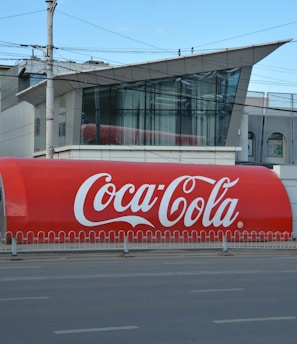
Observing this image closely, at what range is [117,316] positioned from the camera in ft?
32.0

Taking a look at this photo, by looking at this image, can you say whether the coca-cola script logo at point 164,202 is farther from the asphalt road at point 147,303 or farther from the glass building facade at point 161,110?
the glass building facade at point 161,110

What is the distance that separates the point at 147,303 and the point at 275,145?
46.3m

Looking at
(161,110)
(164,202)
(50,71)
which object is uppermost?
(50,71)

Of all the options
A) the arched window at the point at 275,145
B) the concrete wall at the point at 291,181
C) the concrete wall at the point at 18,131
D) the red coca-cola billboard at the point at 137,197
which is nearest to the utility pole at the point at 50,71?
the red coca-cola billboard at the point at 137,197

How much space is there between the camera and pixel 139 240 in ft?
87.7

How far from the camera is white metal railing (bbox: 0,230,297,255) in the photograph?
23.7m

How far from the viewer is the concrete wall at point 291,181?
3077 cm

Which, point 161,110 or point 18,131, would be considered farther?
point 18,131

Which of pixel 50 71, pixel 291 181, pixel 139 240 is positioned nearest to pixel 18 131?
pixel 50 71

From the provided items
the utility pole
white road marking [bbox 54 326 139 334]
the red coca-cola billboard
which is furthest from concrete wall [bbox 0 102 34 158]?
white road marking [bbox 54 326 139 334]

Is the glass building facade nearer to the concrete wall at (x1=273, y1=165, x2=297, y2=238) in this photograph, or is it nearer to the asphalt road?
the concrete wall at (x1=273, y1=165, x2=297, y2=238)

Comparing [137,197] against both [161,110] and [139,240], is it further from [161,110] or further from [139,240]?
[161,110]

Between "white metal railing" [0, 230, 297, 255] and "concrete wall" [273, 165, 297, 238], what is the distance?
155 centimetres

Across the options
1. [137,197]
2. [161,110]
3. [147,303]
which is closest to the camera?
[147,303]
